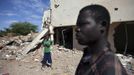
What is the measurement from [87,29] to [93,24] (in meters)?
0.05

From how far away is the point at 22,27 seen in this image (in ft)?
125

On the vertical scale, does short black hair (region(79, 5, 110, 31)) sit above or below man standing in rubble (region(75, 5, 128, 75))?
above

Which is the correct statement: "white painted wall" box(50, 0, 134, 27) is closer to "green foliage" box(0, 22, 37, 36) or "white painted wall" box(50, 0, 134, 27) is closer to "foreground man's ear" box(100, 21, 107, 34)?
"foreground man's ear" box(100, 21, 107, 34)

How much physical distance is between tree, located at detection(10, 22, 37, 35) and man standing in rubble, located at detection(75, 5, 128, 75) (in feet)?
117

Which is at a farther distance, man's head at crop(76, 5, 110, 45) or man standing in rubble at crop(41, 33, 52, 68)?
man standing in rubble at crop(41, 33, 52, 68)

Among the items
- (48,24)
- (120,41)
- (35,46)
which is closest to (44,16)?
(48,24)

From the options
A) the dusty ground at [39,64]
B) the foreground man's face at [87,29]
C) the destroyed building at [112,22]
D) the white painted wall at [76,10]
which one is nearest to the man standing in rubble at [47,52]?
the dusty ground at [39,64]

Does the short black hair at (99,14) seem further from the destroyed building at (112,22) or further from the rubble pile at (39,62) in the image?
the destroyed building at (112,22)

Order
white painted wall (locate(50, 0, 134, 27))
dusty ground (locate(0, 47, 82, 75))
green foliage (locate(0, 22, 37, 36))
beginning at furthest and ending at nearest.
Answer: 1. green foliage (locate(0, 22, 37, 36))
2. white painted wall (locate(50, 0, 134, 27))
3. dusty ground (locate(0, 47, 82, 75))

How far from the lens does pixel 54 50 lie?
13.9 metres

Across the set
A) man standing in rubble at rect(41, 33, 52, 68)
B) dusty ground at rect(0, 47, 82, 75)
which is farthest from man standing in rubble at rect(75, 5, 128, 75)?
man standing in rubble at rect(41, 33, 52, 68)

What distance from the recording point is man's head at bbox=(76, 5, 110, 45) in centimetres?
141

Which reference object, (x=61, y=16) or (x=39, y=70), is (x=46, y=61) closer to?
(x=39, y=70)

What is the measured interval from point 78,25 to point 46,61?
9.25 metres
